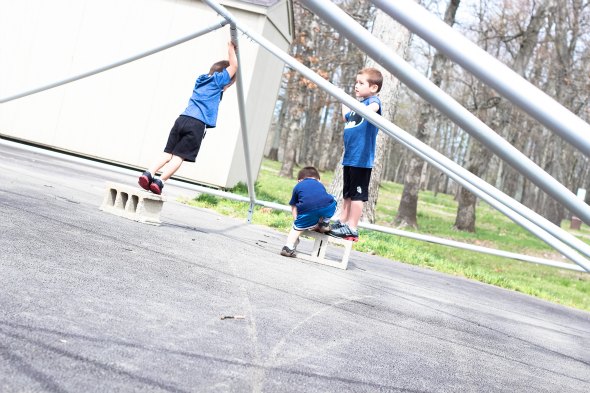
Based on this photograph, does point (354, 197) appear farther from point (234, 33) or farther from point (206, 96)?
point (234, 33)

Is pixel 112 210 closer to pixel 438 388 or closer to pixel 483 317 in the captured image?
pixel 483 317

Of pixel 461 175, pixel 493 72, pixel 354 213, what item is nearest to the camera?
pixel 493 72

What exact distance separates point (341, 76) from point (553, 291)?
1052 inches

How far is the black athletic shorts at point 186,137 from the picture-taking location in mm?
6871

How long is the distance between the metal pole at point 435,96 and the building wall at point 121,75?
1139cm

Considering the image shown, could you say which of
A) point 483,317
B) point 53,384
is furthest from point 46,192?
point 53,384

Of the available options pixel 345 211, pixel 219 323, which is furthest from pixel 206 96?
pixel 219 323

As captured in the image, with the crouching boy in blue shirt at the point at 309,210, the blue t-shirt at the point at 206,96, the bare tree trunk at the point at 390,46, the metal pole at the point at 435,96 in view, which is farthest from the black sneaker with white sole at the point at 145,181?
the bare tree trunk at the point at 390,46

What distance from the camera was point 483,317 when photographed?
232 inches

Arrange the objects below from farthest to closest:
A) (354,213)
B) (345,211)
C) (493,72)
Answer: (345,211)
(354,213)
(493,72)

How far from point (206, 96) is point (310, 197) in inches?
52.5

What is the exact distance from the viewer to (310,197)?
23.1 feet

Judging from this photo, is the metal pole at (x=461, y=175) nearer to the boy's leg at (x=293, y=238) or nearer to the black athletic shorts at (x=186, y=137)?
the black athletic shorts at (x=186, y=137)

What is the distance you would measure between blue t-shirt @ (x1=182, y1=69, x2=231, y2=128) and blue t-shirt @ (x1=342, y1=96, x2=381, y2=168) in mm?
1217
